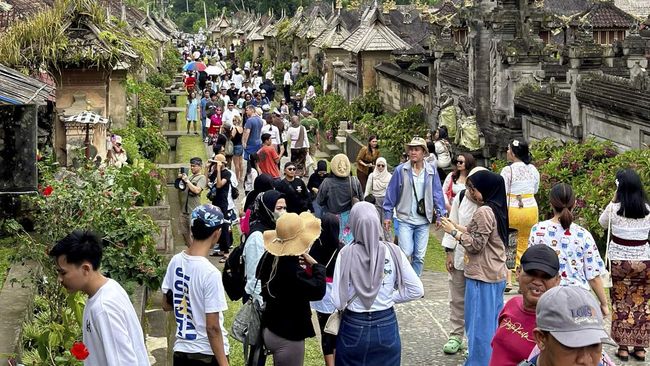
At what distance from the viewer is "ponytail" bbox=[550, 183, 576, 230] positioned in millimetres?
8688

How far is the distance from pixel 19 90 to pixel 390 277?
3.65 meters

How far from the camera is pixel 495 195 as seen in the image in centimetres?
930

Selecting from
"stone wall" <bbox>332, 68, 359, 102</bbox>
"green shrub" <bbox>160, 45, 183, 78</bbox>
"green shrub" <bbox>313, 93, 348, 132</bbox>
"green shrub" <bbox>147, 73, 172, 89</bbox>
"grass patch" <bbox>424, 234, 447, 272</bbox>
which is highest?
"green shrub" <bbox>160, 45, 183, 78</bbox>

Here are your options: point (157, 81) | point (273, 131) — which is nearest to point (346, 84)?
point (157, 81)

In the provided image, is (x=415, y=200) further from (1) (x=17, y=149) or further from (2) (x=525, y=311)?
(2) (x=525, y=311)

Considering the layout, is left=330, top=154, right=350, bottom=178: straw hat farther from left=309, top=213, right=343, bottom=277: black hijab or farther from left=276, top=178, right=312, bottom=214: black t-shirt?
left=309, top=213, right=343, bottom=277: black hijab

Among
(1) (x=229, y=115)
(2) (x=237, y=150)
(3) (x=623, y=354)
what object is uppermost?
(1) (x=229, y=115)

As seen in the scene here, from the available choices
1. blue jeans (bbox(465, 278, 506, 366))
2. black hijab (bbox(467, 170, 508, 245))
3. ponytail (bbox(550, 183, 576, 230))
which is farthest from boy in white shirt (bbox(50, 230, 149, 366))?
black hijab (bbox(467, 170, 508, 245))

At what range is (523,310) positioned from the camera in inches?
244

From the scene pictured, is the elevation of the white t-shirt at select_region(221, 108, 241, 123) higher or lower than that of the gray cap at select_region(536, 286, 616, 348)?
higher

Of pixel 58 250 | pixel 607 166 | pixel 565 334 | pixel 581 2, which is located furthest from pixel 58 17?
pixel 581 2

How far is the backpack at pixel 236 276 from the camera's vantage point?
8.33m

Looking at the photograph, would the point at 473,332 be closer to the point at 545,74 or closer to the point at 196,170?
the point at 196,170

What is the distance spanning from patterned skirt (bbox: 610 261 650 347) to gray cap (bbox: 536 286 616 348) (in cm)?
538
